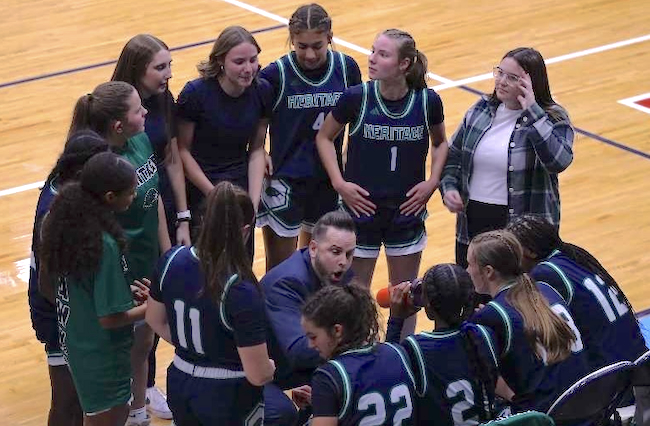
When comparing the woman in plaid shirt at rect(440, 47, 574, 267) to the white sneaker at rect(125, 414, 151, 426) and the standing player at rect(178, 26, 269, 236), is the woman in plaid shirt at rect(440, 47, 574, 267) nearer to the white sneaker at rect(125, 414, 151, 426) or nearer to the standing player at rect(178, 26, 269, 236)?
the standing player at rect(178, 26, 269, 236)

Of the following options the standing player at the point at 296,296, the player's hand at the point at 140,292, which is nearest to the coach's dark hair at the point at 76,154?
the player's hand at the point at 140,292

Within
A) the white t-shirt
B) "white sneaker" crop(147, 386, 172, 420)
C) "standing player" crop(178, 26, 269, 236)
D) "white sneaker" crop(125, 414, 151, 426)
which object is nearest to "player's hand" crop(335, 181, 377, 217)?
"standing player" crop(178, 26, 269, 236)

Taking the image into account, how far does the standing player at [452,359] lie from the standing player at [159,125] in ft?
5.86

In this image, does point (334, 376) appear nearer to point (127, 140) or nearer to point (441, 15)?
point (127, 140)

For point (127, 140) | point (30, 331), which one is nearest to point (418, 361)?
point (127, 140)

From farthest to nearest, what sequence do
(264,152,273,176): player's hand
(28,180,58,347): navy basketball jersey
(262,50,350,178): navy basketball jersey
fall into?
(264,152,273,176): player's hand, (262,50,350,178): navy basketball jersey, (28,180,58,347): navy basketball jersey

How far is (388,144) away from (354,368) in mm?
1926

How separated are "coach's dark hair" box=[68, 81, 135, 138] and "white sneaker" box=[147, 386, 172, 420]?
4.67ft

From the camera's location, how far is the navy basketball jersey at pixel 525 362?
14.4 ft

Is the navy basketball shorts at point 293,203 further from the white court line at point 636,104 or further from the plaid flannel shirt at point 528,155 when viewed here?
the white court line at point 636,104

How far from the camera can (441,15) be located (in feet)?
38.3

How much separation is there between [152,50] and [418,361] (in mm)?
2050

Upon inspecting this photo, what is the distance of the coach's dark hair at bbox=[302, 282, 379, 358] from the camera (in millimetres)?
4082

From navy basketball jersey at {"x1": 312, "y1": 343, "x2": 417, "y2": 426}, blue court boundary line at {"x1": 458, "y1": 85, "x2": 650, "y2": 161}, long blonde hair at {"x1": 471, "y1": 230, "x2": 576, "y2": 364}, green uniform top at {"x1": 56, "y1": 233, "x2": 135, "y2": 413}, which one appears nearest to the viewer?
navy basketball jersey at {"x1": 312, "y1": 343, "x2": 417, "y2": 426}
